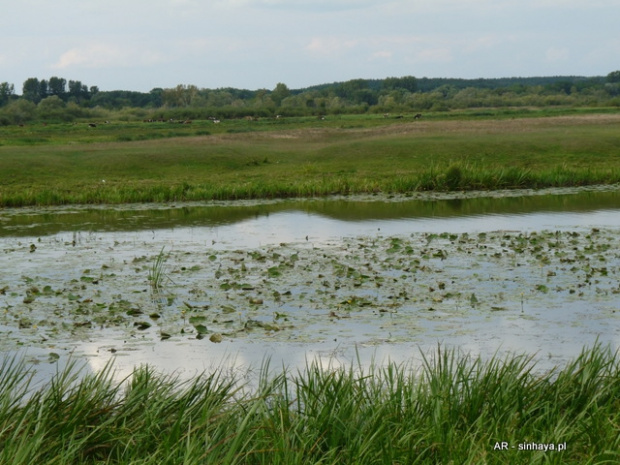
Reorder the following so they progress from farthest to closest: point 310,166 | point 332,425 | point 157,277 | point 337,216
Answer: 1. point 310,166
2. point 337,216
3. point 157,277
4. point 332,425

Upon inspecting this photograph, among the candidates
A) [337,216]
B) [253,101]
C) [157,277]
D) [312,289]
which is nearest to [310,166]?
[337,216]

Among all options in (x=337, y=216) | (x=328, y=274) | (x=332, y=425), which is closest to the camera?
(x=332, y=425)

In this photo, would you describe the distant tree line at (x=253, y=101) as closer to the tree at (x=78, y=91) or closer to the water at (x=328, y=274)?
the tree at (x=78, y=91)

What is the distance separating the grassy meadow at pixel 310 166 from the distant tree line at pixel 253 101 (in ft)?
180

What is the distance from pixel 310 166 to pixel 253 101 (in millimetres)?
139658

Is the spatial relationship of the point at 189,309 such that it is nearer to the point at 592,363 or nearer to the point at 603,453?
the point at 592,363

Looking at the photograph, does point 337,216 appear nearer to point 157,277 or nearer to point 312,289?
point 312,289

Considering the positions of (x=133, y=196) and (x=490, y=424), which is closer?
(x=490, y=424)

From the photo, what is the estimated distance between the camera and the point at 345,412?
7898 mm

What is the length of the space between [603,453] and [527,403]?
140 cm

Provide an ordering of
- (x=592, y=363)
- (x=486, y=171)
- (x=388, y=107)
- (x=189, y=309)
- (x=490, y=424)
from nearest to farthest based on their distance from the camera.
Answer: (x=490, y=424) → (x=592, y=363) → (x=189, y=309) → (x=486, y=171) → (x=388, y=107)

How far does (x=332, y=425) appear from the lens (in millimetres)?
7754

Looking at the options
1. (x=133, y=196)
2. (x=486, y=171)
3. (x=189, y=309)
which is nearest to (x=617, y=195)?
(x=486, y=171)

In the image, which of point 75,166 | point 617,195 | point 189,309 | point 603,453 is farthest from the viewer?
point 75,166
